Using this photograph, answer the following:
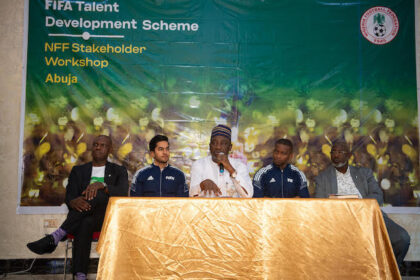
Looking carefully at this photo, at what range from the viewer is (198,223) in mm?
2010

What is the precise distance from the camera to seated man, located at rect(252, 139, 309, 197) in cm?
348

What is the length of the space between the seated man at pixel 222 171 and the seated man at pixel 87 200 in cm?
69

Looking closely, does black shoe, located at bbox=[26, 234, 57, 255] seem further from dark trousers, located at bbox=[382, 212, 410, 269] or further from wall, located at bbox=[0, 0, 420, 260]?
dark trousers, located at bbox=[382, 212, 410, 269]

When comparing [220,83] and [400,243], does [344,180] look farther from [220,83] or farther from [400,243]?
[220,83]

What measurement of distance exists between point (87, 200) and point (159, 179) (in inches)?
26.3

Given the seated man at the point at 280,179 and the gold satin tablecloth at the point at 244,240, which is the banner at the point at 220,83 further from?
the gold satin tablecloth at the point at 244,240

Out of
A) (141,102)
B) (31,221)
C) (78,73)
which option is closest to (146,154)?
(141,102)

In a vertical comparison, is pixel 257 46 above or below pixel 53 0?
below

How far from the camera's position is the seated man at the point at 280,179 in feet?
11.4

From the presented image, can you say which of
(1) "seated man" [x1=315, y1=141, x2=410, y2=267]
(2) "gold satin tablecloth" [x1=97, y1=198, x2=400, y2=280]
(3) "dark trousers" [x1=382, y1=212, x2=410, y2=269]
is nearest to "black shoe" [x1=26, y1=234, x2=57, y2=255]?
(2) "gold satin tablecloth" [x1=97, y1=198, x2=400, y2=280]

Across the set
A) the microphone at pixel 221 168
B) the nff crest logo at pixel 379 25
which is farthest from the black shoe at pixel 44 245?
the nff crest logo at pixel 379 25

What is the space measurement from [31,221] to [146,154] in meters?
1.37

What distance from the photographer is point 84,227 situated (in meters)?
2.90

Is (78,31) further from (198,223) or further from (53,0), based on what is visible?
(198,223)
